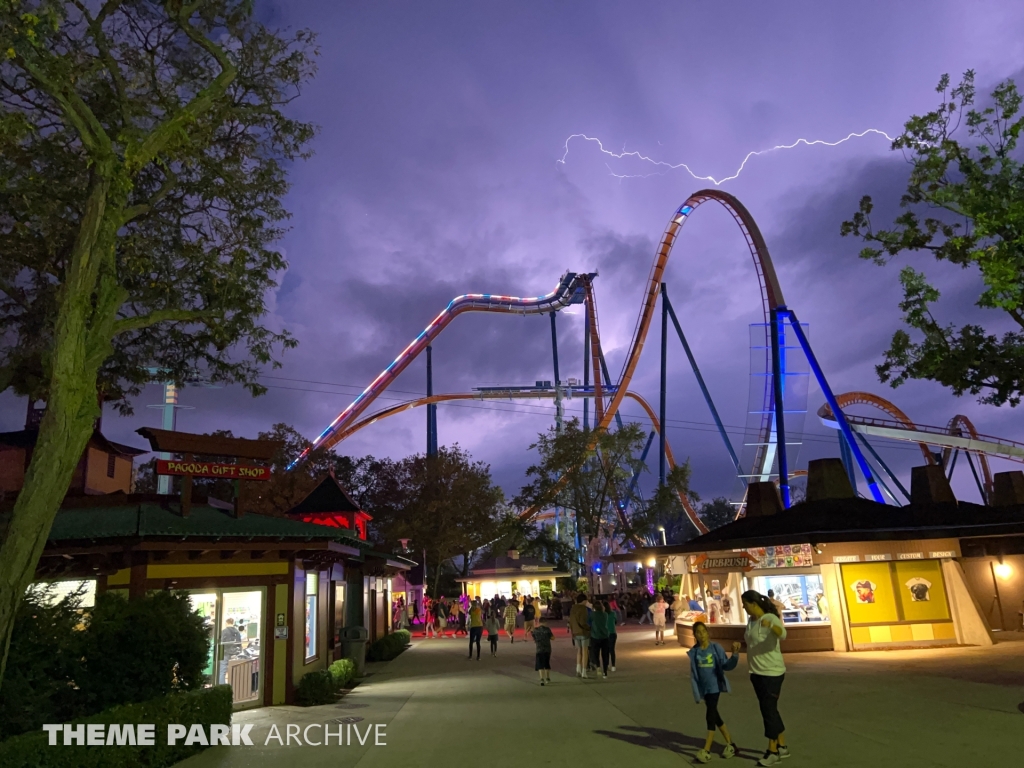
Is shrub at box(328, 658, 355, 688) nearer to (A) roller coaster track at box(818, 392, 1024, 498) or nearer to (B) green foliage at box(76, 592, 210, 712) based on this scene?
(B) green foliage at box(76, 592, 210, 712)

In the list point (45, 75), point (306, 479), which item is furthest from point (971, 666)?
point (306, 479)

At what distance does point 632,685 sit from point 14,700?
8873 millimetres

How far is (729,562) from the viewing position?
1655 centimetres

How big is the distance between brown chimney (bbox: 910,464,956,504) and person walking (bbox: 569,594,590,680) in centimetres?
1124

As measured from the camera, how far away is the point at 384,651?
1989 cm

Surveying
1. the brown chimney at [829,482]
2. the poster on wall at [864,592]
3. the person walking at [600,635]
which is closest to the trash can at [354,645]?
the person walking at [600,635]

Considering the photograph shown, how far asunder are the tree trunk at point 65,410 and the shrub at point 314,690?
222 inches

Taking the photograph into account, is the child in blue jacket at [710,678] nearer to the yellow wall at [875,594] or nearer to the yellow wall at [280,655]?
the yellow wall at [280,655]

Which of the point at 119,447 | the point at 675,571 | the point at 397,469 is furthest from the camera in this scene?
the point at 397,469

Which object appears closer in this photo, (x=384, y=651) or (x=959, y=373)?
(x=959, y=373)

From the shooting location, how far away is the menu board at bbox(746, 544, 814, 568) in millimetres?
15711

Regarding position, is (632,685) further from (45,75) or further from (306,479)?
(306,479)

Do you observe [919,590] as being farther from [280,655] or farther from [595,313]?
[595,313]

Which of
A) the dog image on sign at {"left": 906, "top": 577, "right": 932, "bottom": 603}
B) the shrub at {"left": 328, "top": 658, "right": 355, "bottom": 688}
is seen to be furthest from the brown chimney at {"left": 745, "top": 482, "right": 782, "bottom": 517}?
the shrub at {"left": 328, "top": 658, "right": 355, "bottom": 688}
